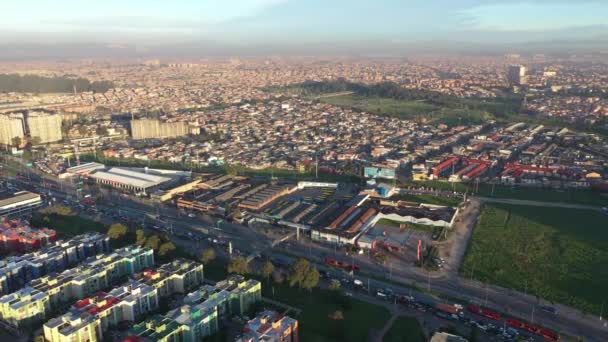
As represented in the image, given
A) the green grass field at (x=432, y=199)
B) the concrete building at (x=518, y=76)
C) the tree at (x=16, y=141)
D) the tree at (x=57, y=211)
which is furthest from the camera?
the concrete building at (x=518, y=76)

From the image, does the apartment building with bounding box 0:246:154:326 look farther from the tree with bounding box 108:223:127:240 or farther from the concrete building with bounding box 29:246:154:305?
the tree with bounding box 108:223:127:240

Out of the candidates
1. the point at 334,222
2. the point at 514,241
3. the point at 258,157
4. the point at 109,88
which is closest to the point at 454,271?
the point at 514,241

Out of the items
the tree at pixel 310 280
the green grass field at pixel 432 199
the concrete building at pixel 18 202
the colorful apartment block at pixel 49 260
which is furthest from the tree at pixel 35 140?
the tree at pixel 310 280

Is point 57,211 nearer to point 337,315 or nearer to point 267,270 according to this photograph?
point 267,270

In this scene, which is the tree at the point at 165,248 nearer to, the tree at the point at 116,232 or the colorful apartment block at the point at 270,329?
the tree at the point at 116,232

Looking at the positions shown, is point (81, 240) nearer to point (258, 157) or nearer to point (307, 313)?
point (307, 313)
